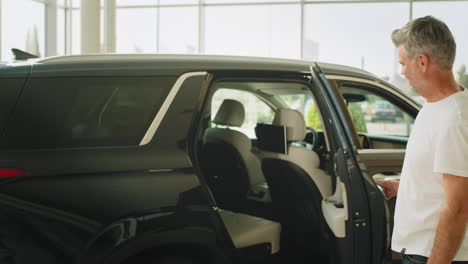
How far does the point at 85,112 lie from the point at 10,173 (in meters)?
0.35

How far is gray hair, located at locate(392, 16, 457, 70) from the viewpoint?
157cm

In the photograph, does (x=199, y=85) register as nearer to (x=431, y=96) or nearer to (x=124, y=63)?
(x=124, y=63)

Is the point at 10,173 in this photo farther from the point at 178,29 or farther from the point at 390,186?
the point at 178,29

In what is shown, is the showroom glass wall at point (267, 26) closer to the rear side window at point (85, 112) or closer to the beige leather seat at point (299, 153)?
the beige leather seat at point (299, 153)

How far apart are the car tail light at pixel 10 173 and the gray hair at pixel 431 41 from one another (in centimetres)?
135

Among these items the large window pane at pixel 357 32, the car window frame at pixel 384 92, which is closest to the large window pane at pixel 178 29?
the large window pane at pixel 357 32

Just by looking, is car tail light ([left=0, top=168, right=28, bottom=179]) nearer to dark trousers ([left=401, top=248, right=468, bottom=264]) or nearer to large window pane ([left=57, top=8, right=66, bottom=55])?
dark trousers ([left=401, top=248, right=468, bottom=264])

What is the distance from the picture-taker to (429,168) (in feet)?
5.28

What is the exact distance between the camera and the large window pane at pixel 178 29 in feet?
36.3

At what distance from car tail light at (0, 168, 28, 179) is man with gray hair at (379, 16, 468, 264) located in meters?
1.30

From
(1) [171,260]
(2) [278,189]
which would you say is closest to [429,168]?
(1) [171,260]

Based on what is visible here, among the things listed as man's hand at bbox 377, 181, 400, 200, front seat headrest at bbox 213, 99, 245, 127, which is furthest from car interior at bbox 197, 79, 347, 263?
man's hand at bbox 377, 181, 400, 200

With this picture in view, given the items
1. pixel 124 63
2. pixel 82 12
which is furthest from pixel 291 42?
pixel 124 63

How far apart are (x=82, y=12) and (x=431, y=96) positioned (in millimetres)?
6268
